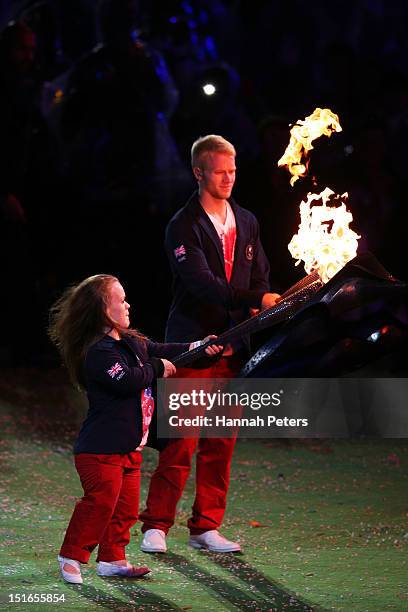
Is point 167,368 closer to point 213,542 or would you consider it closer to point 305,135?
point 213,542

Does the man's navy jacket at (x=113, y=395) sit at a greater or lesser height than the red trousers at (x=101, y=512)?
greater

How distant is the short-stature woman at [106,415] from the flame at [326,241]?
658mm

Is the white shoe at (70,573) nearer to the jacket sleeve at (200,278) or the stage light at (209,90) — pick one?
the jacket sleeve at (200,278)

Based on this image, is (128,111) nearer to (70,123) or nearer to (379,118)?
(70,123)

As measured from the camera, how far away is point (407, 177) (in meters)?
10.9

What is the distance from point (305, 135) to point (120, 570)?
224 cm

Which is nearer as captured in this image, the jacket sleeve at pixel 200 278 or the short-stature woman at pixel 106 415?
the short-stature woman at pixel 106 415

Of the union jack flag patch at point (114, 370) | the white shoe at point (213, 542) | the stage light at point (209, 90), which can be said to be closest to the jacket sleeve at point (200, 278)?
the union jack flag patch at point (114, 370)

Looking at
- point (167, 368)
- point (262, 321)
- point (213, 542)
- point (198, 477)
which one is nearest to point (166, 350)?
point (167, 368)

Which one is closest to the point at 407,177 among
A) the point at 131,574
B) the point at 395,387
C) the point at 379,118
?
the point at 379,118

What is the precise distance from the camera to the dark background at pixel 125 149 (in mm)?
10477

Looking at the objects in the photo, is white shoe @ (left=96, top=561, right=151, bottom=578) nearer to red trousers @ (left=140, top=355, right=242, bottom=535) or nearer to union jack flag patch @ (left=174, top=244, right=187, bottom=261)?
red trousers @ (left=140, top=355, right=242, bottom=535)

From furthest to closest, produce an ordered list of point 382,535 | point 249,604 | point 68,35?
point 68,35 < point 382,535 < point 249,604

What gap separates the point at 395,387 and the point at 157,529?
13.9 feet
